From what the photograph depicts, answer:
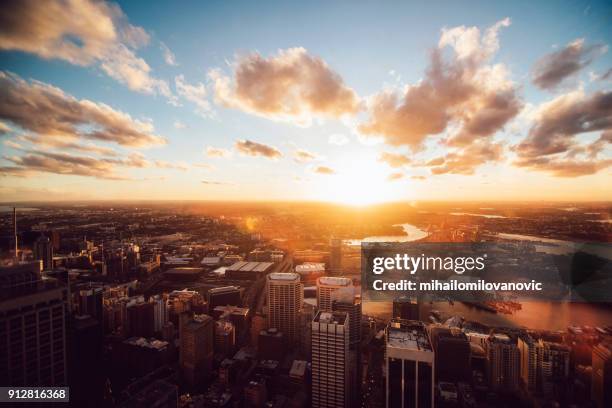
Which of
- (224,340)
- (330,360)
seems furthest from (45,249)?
(330,360)

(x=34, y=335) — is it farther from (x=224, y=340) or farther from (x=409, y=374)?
(x=224, y=340)

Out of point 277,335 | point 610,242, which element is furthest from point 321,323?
point 610,242

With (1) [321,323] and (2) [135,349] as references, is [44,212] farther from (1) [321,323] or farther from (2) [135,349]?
(1) [321,323]

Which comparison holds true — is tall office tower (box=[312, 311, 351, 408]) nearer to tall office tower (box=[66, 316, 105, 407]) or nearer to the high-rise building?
the high-rise building

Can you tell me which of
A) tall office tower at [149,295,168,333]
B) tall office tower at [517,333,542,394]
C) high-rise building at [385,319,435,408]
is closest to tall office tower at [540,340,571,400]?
tall office tower at [517,333,542,394]

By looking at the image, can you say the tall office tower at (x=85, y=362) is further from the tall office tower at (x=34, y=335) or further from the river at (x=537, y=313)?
the river at (x=537, y=313)

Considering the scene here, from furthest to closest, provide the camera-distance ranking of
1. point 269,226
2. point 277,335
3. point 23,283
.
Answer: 1. point 269,226
2. point 277,335
3. point 23,283

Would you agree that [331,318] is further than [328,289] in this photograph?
No
